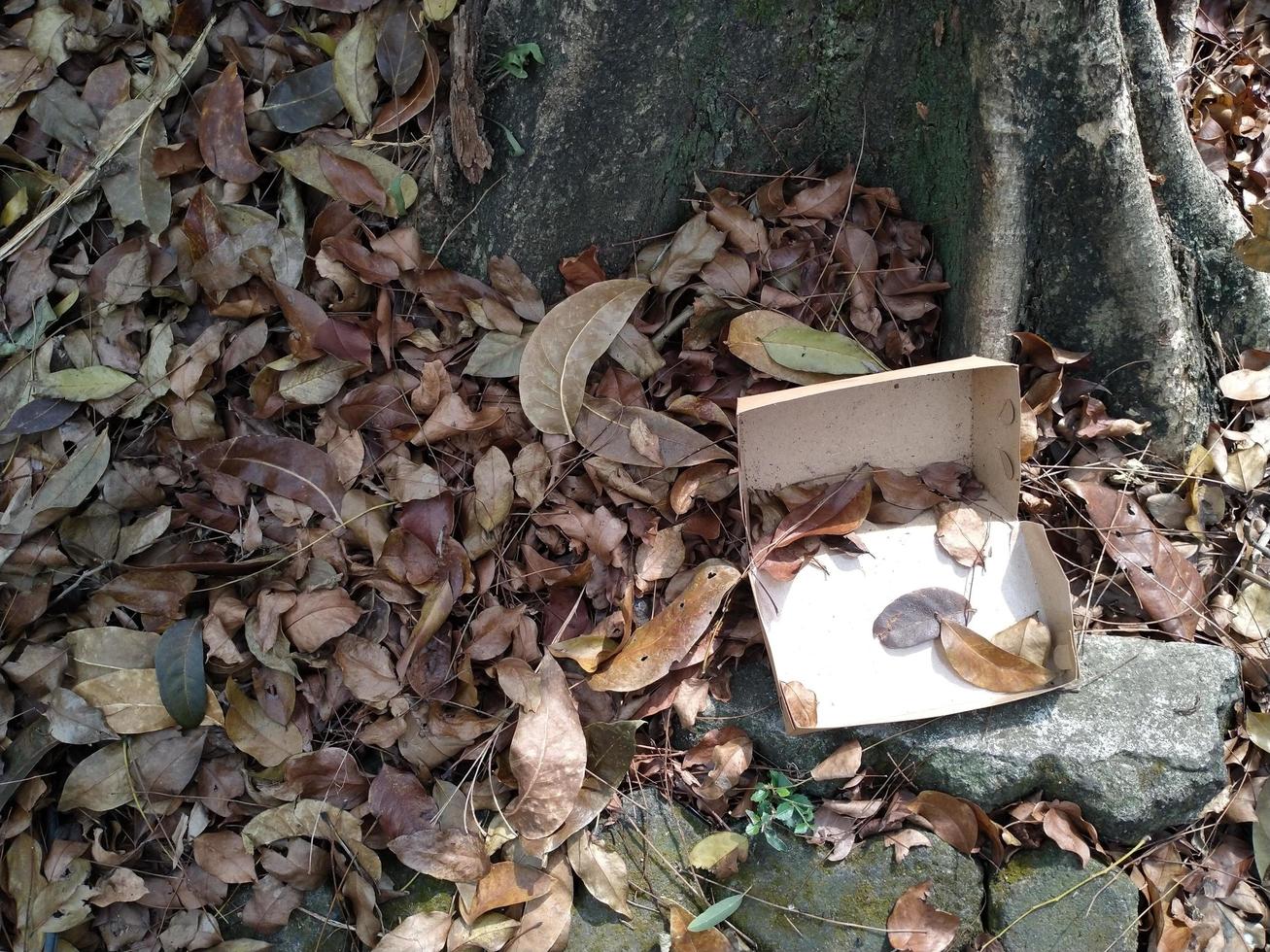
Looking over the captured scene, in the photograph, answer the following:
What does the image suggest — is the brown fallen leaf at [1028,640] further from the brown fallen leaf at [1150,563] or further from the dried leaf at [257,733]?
the dried leaf at [257,733]

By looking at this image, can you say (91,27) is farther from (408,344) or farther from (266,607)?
(266,607)

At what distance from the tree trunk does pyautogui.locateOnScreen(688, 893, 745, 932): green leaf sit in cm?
115

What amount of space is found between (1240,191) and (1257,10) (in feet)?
1.65

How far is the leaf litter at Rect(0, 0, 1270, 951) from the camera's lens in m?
1.73

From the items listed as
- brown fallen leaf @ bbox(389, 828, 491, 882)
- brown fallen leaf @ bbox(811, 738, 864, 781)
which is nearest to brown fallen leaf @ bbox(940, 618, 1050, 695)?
brown fallen leaf @ bbox(811, 738, 864, 781)

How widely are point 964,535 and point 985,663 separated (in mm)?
244

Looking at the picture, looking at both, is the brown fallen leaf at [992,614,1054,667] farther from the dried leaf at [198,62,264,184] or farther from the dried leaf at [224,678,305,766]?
the dried leaf at [198,62,264,184]

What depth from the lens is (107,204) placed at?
6.21 ft

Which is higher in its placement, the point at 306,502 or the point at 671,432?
the point at 671,432

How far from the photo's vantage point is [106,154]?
1857mm

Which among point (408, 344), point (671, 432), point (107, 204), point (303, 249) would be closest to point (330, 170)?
point (303, 249)

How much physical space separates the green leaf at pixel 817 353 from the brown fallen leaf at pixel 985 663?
513 mm

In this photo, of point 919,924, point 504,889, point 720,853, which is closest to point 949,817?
point 919,924

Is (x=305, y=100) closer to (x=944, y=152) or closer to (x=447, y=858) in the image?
(x=944, y=152)
